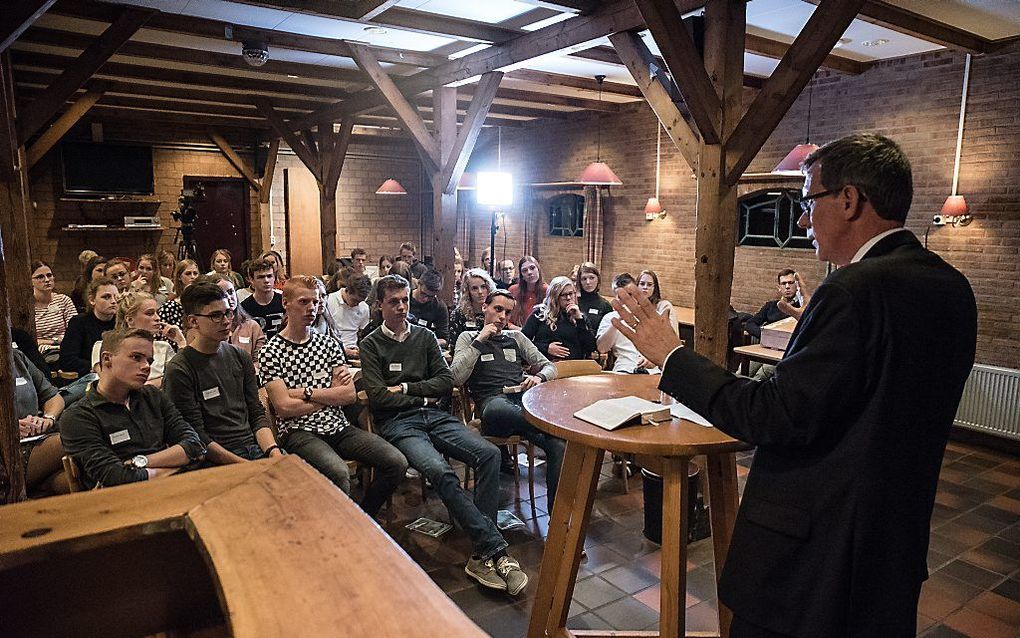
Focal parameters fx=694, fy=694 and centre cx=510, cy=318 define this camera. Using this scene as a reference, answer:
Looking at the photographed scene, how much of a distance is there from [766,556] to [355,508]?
0.92 metres

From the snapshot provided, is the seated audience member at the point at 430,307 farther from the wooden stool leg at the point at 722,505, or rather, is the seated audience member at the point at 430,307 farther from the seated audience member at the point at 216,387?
the wooden stool leg at the point at 722,505

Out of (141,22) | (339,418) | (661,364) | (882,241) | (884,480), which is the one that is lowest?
(339,418)

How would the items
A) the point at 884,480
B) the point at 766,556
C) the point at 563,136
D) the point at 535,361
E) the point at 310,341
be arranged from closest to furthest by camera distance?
the point at 884,480 → the point at 766,556 → the point at 310,341 → the point at 535,361 → the point at 563,136

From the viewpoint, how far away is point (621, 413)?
7.27 ft

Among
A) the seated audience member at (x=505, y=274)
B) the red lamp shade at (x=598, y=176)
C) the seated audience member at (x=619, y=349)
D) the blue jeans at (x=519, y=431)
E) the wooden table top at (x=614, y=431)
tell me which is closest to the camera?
the wooden table top at (x=614, y=431)

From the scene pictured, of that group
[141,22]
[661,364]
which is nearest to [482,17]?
[141,22]

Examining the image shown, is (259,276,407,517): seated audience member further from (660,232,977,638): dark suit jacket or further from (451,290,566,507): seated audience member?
(660,232,977,638): dark suit jacket

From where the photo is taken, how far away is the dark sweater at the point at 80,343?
431 centimetres

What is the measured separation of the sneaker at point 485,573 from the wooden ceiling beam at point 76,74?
Result: 423 cm

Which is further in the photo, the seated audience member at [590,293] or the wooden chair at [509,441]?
the seated audience member at [590,293]

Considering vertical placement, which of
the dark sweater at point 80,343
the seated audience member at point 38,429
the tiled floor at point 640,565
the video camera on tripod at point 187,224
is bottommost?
the tiled floor at point 640,565

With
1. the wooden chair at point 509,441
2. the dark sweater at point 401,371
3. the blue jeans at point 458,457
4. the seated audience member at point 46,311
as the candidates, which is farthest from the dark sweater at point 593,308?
the seated audience member at point 46,311

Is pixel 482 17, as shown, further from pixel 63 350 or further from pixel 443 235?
pixel 63 350

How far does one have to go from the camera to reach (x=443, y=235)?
644 cm
